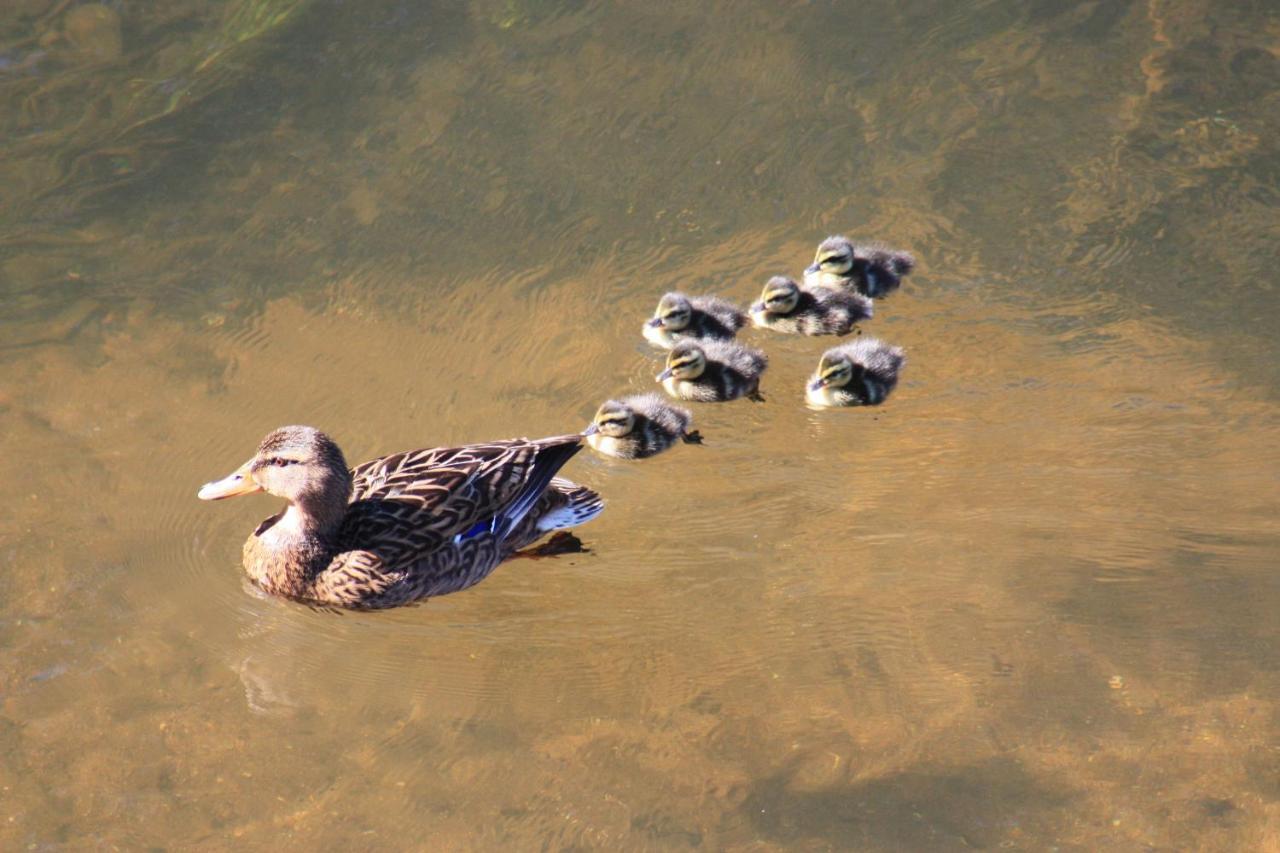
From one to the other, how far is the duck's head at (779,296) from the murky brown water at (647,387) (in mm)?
248

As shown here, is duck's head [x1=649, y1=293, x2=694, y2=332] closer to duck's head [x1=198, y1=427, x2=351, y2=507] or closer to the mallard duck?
the mallard duck

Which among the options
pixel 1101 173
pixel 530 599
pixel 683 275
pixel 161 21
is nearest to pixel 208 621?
pixel 530 599

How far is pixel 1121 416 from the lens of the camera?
197 inches

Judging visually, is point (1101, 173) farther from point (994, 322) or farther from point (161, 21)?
point (161, 21)

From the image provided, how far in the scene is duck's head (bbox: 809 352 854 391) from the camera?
5.12 metres

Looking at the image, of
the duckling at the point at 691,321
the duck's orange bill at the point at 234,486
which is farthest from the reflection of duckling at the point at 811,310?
the duck's orange bill at the point at 234,486

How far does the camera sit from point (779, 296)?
215 inches

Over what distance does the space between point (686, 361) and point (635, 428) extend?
1.19 feet

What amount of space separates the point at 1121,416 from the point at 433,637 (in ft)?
8.58

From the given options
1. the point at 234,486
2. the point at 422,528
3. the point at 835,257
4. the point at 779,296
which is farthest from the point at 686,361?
the point at 234,486

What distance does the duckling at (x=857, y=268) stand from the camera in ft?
18.1

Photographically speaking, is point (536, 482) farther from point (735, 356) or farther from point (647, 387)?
point (735, 356)

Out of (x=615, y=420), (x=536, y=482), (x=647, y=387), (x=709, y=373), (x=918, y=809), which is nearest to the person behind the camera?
(x=918, y=809)

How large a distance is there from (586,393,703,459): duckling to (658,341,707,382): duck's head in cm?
17
